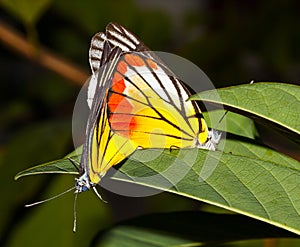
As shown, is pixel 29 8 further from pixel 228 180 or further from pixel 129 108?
pixel 228 180

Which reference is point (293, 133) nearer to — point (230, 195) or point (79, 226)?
point (230, 195)

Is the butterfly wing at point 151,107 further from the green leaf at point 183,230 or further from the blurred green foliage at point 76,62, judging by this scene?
the blurred green foliage at point 76,62

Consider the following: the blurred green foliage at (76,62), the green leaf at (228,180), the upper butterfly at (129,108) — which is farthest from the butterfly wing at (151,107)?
the blurred green foliage at (76,62)

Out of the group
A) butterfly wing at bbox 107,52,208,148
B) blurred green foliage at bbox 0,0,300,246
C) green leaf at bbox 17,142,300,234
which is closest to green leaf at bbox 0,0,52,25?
blurred green foliage at bbox 0,0,300,246

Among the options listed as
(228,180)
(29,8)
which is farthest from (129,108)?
(29,8)

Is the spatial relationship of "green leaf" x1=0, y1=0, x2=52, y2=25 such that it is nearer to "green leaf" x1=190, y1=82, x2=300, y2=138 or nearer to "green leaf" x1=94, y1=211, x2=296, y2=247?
"green leaf" x1=94, y1=211, x2=296, y2=247
